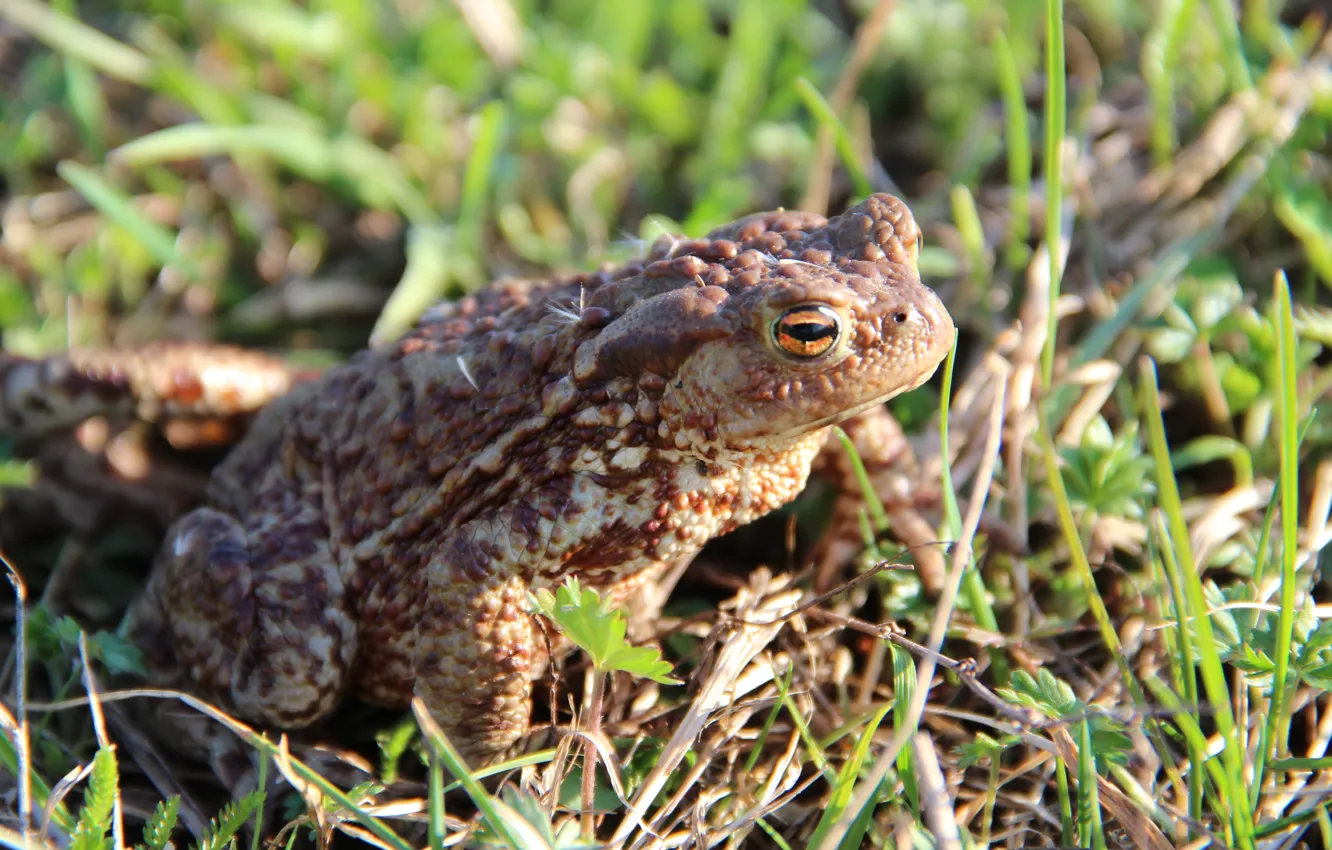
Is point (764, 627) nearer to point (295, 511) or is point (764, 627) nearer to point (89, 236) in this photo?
point (295, 511)

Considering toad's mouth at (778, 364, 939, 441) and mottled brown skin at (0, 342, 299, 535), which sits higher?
toad's mouth at (778, 364, 939, 441)

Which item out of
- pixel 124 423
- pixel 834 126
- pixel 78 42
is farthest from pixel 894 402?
pixel 78 42

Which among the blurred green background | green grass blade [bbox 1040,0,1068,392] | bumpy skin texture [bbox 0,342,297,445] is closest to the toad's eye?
green grass blade [bbox 1040,0,1068,392]

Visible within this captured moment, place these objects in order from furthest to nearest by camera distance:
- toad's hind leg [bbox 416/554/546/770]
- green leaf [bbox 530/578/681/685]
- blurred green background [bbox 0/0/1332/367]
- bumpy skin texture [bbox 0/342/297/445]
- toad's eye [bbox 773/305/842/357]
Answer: blurred green background [bbox 0/0/1332/367], bumpy skin texture [bbox 0/342/297/445], toad's hind leg [bbox 416/554/546/770], toad's eye [bbox 773/305/842/357], green leaf [bbox 530/578/681/685]

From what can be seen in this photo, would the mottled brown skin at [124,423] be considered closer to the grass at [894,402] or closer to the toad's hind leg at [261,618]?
the grass at [894,402]

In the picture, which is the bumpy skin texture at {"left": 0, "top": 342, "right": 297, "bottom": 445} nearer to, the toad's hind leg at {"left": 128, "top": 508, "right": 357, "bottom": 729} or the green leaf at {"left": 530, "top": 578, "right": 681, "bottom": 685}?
the toad's hind leg at {"left": 128, "top": 508, "right": 357, "bottom": 729}

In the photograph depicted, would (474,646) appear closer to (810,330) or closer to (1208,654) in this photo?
(810,330)
